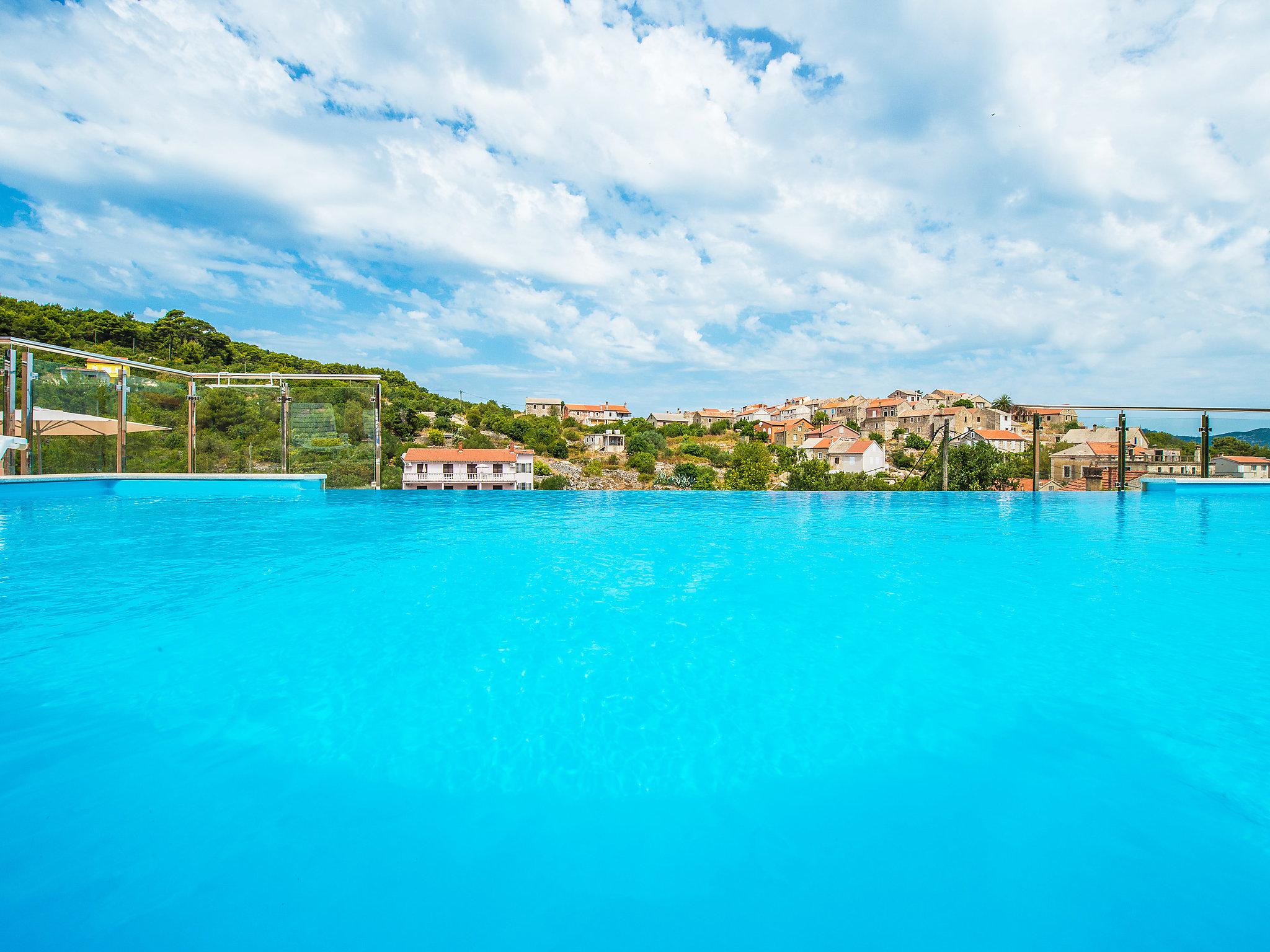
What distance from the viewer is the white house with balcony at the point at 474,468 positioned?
2239 cm

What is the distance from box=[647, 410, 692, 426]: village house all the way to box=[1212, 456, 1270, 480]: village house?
64987mm

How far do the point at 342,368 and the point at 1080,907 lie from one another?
4134cm

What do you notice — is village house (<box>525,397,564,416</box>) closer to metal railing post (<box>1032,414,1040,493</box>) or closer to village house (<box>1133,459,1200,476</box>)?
metal railing post (<box>1032,414,1040,493</box>)

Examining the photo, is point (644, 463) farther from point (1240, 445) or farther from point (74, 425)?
point (74, 425)

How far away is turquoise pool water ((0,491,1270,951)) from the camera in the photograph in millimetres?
1267

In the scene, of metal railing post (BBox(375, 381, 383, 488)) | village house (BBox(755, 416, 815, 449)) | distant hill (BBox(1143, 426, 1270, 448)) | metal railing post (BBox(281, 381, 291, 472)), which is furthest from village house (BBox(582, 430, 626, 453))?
distant hill (BBox(1143, 426, 1270, 448))

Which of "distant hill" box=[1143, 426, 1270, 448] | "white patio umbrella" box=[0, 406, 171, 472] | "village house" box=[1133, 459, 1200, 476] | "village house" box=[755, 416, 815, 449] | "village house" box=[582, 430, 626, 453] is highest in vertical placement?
"village house" box=[755, 416, 815, 449]

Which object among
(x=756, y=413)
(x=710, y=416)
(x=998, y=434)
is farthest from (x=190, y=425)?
(x=756, y=413)

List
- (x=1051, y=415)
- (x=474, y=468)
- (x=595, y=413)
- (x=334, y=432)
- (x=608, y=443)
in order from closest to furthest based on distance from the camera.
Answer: (x=334, y=432) → (x=1051, y=415) → (x=474, y=468) → (x=608, y=443) → (x=595, y=413)

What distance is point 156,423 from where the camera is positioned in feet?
30.6

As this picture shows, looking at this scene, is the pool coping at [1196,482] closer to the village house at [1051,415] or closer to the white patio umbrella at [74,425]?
the village house at [1051,415]

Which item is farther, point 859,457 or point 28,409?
point 859,457

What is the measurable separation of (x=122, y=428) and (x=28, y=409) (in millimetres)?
1318

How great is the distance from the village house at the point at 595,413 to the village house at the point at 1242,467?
6350 centimetres
